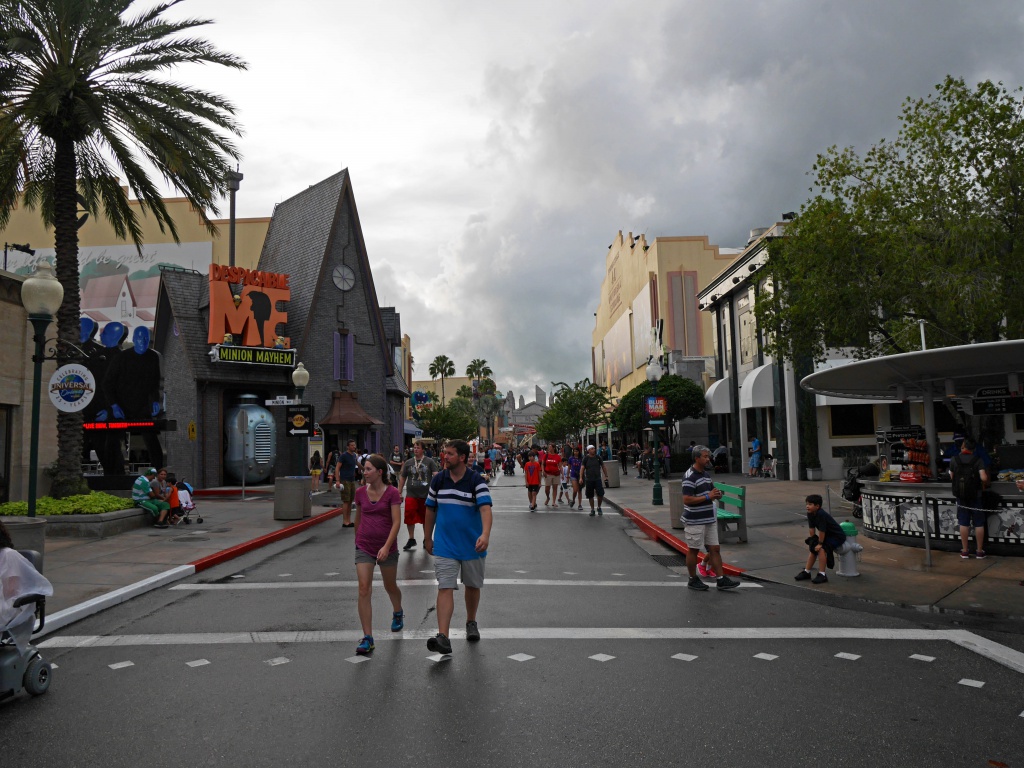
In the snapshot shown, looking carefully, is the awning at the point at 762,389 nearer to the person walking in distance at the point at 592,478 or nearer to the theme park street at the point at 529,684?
the person walking in distance at the point at 592,478

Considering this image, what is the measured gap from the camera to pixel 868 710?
502 centimetres

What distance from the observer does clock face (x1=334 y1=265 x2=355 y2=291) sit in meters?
36.3

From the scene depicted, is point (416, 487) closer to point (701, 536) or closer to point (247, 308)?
point (701, 536)

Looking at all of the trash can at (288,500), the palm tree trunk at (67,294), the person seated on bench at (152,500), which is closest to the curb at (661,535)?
the trash can at (288,500)

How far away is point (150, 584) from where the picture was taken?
9.78m

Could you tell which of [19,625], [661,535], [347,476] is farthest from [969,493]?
[347,476]

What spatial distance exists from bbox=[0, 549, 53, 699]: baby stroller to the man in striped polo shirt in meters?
6.86

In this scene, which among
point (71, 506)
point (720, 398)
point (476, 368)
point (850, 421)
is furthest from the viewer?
point (476, 368)

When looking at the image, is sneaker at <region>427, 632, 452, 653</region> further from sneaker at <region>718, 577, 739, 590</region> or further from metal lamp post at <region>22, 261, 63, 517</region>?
metal lamp post at <region>22, 261, 63, 517</region>

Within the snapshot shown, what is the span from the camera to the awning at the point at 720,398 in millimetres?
37531

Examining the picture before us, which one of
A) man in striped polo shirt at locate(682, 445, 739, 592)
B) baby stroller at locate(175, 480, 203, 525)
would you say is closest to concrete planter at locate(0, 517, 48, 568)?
man in striped polo shirt at locate(682, 445, 739, 592)

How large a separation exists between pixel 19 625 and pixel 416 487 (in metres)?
7.17

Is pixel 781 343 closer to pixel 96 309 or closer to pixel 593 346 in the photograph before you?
pixel 96 309

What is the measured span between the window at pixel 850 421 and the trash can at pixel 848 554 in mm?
20746
